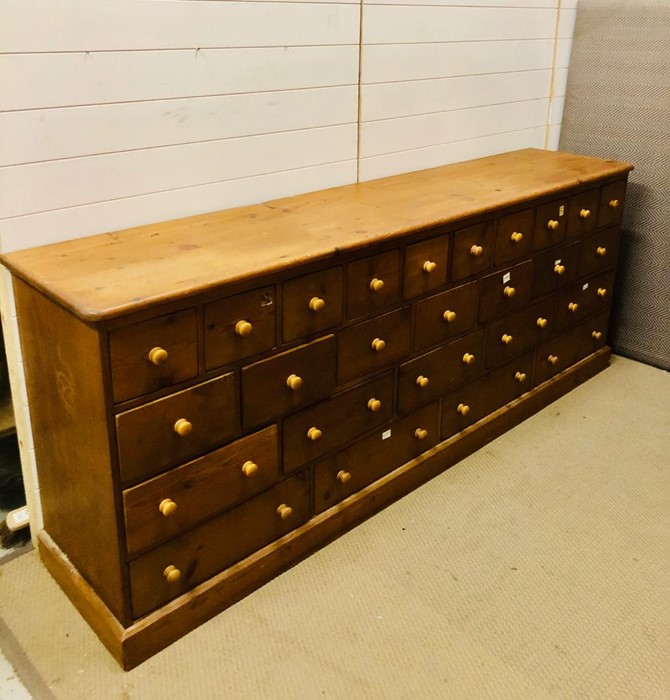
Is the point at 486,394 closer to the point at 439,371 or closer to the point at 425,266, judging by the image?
the point at 439,371

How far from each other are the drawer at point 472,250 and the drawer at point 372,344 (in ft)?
0.77

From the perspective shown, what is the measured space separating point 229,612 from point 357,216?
3.57 ft

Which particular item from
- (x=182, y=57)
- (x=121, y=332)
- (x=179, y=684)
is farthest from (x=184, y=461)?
(x=182, y=57)

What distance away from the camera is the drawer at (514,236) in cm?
246

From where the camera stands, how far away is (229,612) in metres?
1.97

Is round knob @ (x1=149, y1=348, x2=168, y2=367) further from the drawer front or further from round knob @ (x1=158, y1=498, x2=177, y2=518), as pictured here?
the drawer front

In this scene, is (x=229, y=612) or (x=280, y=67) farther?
(x=280, y=67)

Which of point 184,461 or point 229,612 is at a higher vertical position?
point 184,461

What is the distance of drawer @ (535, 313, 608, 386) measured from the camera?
9.55 ft

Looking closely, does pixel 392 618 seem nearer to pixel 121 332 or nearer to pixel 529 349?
pixel 121 332

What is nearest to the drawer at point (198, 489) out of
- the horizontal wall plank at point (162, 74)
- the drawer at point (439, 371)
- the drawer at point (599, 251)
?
Result: the drawer at point (439, 371)

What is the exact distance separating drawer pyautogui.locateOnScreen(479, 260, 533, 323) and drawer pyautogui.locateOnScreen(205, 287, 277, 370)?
0.88 m

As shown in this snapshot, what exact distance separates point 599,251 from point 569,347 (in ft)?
1.24

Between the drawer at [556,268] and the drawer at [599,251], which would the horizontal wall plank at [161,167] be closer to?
the drawer at [556,268]
